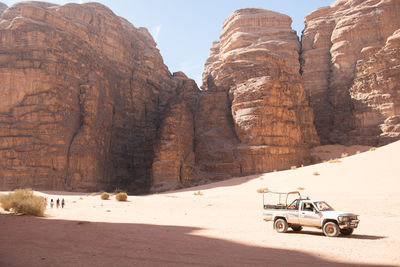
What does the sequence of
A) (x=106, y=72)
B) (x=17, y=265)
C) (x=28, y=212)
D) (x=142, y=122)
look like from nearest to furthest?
1. (x=17, y=265)
2. (x=28, y=212)
3. (x=106, y=72)
4. (x=142, y=122)

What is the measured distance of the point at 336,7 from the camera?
186 feet

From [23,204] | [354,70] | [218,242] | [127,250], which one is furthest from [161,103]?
[127,250]

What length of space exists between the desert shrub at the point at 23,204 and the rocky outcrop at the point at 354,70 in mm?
40305

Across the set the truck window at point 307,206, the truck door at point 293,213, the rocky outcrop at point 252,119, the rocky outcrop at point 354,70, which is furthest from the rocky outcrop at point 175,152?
the truck window at point 307,206

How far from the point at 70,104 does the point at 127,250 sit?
31930 mm

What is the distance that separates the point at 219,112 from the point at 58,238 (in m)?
32.9

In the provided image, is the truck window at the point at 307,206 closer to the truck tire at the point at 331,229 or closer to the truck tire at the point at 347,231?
the truck tire at the point at 331,229

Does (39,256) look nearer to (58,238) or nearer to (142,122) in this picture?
(58,238)

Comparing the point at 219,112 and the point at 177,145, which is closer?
the point at 177,145

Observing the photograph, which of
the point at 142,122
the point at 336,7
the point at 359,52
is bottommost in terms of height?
the point at 142,122

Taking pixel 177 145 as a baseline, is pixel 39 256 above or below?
below

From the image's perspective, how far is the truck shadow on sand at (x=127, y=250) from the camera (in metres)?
6.19

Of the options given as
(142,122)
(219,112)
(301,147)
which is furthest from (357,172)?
(142,122)

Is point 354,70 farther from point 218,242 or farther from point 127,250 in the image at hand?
point 127,250
